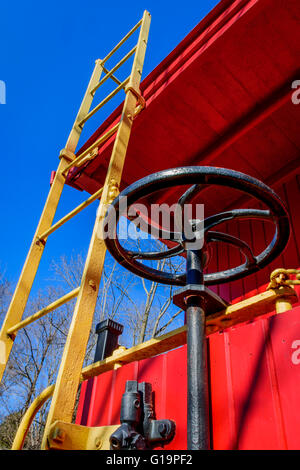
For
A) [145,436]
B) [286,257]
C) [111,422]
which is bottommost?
[145,436]

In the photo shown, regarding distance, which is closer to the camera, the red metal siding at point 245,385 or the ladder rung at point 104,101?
the red metal siding at point 245,385

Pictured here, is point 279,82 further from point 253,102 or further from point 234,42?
point 234,42

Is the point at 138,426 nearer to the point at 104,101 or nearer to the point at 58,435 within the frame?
the point at 58,435

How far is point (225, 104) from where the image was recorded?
3016mm

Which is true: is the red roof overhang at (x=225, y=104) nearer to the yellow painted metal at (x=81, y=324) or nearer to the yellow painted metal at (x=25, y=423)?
the yellow painted metal at (x=81, y=324)

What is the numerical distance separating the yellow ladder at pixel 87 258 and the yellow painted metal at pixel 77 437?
1.6 inches

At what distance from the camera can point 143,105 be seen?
2.92 m

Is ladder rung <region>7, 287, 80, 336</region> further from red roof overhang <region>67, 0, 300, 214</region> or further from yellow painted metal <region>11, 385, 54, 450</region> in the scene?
red roof overhang <region>67, 0, 300, 214</region>

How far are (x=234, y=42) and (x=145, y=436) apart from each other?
8.61ft

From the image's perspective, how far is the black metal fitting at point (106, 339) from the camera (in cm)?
237

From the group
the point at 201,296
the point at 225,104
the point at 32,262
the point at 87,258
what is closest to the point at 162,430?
the point at 201,296

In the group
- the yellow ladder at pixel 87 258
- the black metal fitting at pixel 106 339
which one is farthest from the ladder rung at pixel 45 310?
the black metal fitting at pixel 106 339

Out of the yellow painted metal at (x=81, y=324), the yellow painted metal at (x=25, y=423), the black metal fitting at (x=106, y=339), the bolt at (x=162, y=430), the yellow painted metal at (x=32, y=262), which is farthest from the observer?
the black metal fitting at (x=106, y=339)
